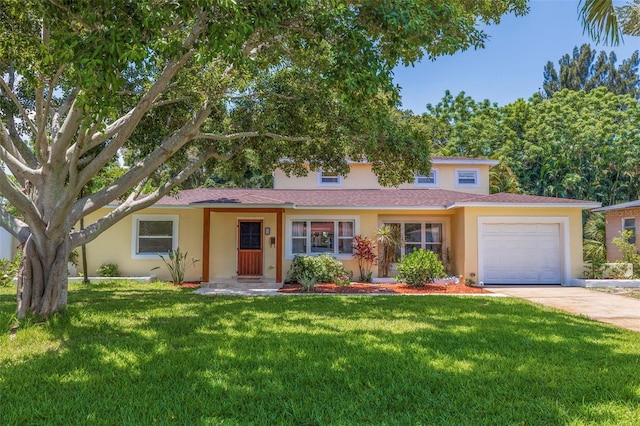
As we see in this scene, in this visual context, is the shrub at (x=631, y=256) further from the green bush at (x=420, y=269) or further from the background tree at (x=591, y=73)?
the background tree at (x=591, y=73)

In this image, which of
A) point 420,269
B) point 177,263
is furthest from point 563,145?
point 177,263

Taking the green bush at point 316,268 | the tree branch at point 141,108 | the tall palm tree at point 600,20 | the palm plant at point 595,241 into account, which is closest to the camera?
the tree branch at point 141,108

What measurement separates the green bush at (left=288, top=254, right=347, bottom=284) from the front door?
143 cm

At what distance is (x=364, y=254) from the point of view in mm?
15219

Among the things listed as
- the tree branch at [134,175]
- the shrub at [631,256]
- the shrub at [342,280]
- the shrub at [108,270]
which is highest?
the tree branch at [134,175]

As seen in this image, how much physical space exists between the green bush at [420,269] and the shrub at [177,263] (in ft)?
26.1

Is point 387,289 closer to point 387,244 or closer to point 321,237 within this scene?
point 387,244

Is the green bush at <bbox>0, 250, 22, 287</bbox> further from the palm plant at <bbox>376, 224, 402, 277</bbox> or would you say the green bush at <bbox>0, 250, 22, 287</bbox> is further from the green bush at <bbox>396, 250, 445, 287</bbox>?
the green bush at <bbox>396, 250, 445, 287</bbox>

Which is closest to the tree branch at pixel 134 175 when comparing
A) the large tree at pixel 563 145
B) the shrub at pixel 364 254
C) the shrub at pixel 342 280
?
the shrub at pixel 342 280

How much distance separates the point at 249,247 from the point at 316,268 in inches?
114

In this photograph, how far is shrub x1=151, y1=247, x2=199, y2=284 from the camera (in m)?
15.0

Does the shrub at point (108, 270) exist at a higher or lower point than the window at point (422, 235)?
lower

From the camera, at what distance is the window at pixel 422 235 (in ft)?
54.0

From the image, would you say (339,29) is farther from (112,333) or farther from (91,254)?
(91,254)
